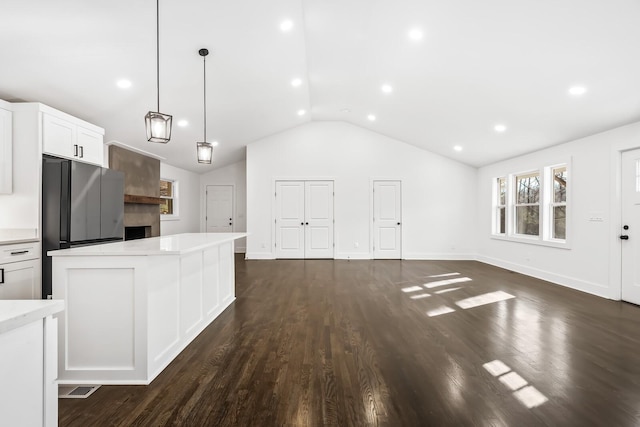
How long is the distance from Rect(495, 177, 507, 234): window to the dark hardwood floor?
9.84 ft

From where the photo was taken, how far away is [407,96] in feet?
18.1

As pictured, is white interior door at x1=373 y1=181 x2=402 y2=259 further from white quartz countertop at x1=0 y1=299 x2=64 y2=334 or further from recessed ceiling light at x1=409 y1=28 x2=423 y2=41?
white quartz countertop at x1=0 y1=299 x2=64 y2=334

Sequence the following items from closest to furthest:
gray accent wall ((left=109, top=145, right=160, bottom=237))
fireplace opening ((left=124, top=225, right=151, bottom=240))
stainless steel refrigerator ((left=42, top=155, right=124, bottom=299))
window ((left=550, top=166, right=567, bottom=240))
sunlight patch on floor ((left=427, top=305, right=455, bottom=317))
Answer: stainless steel refrigerator ((left=42, top=155, right=124, bottom=299)) → sunlight patch on floor ((left=427, top=305, right=455, bottom=317)) → window ((left=550, top=166, right=567, bottom=240)) → gray accent wall ((left=109, top=145, right=160, bottom=237)) → fireplace opening ((left=124, top=225, right=151, bottom=240))

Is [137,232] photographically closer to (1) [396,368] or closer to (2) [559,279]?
(1) [396,368]

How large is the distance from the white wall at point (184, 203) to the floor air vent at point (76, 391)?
5.90 metres

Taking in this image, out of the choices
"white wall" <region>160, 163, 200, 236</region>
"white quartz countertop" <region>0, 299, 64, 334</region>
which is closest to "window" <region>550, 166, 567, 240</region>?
"white quartz countertop" <region>0, 299, 64, 334</region>

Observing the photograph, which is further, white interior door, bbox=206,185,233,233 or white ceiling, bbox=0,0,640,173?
white interior door, bbox=206,185,233,233

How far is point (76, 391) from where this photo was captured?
6.67ft

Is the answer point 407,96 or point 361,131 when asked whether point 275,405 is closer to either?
point 407,96

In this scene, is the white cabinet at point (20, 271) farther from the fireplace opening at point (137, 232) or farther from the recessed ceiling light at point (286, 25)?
the recessed ceiling light at point (286, 25)

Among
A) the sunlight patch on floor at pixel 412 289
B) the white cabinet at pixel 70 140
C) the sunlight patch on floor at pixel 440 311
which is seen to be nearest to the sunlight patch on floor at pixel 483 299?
the sunlight patch on floor at pixel 440 311

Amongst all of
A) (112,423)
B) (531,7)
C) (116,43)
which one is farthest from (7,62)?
(531,7)

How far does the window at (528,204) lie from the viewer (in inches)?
232

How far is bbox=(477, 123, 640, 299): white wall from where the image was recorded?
13.9ft
